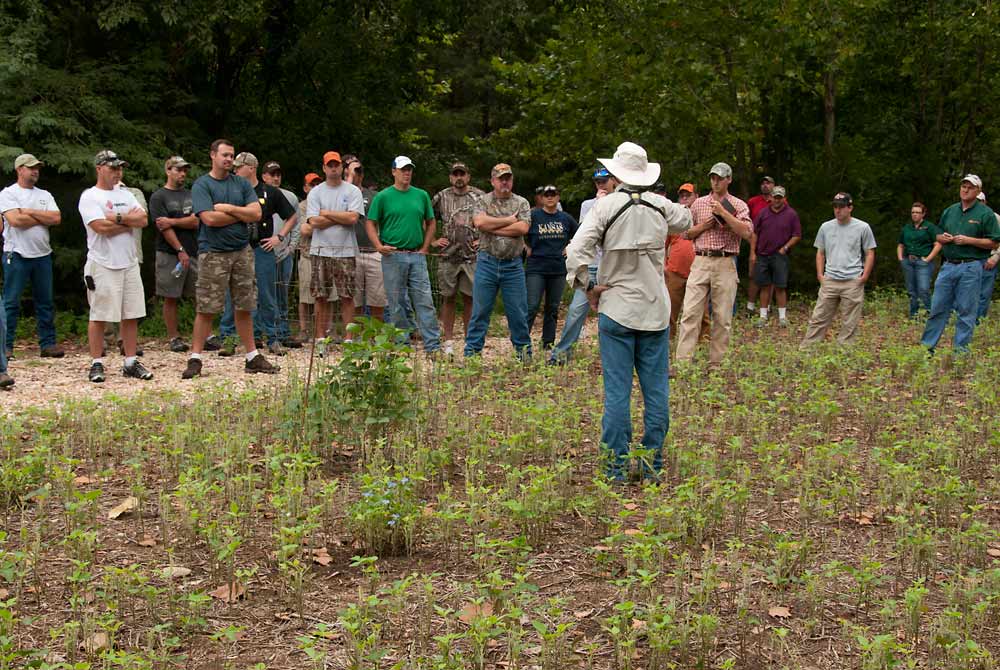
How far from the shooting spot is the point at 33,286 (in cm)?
1182

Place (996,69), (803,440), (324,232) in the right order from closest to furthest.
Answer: (803,440), (324,232), (996,69)

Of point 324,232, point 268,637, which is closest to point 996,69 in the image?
point 324,232

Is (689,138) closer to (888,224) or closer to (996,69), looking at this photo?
(888,224)

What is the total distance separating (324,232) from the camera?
11703 mm

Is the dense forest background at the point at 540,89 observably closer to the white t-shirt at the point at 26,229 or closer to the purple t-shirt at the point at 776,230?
the white t-shirt at the point at 26,229

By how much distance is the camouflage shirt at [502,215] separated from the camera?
1096 centimetres

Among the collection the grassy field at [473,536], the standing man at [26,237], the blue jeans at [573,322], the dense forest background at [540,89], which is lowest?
the grassy field at [473,536]

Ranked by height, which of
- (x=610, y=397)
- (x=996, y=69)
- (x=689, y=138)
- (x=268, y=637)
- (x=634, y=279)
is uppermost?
(x=996, y=69)

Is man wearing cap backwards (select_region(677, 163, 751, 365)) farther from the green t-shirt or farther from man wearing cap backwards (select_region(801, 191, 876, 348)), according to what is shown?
the green t-shirt

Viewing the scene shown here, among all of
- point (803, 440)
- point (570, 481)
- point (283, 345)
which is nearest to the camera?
point (570, 481)

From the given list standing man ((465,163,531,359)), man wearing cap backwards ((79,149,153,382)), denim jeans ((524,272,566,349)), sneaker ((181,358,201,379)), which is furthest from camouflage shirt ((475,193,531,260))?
man wearing cap backwards ((79,149,153,382))

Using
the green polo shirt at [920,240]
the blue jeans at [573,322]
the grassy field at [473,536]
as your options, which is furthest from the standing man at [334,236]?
the green polo shirt at [920,240]

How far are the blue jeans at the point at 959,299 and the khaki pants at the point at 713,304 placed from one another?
2.60m

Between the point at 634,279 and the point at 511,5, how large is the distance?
1342cm
